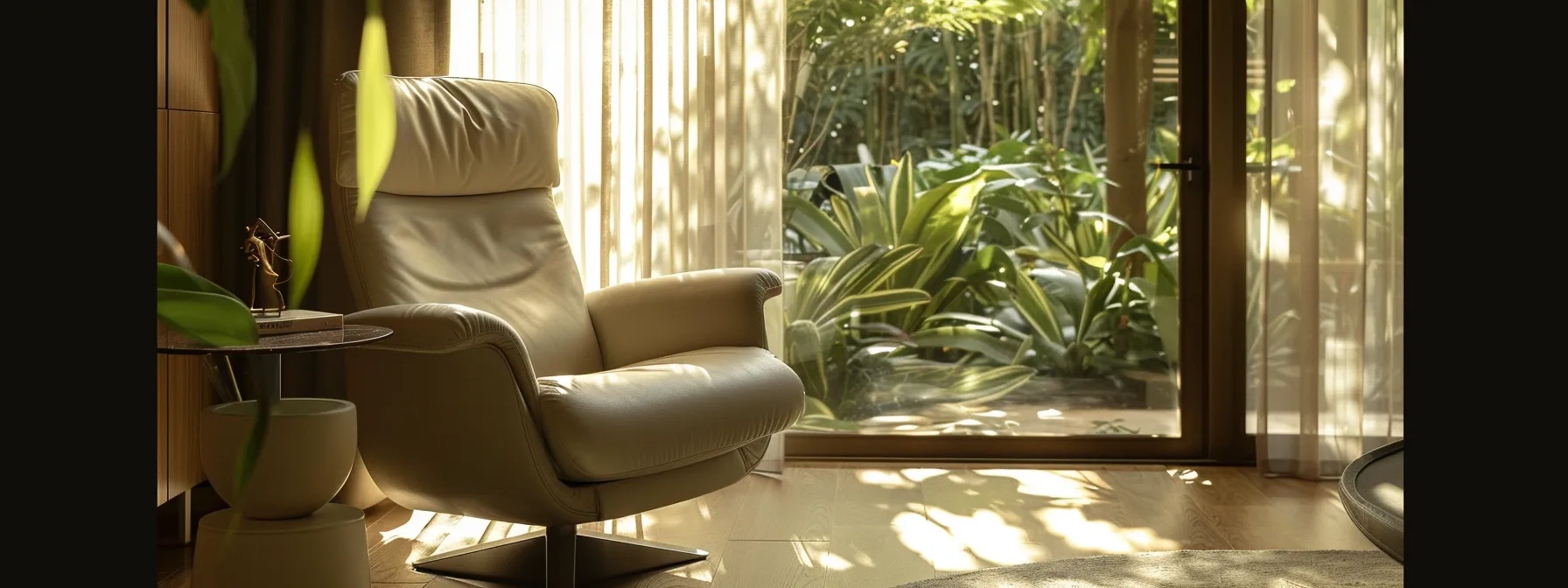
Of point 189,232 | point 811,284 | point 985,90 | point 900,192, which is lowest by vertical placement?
point 811,284

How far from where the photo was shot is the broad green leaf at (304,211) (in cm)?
24

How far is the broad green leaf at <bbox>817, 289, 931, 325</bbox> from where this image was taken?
3.71 metres

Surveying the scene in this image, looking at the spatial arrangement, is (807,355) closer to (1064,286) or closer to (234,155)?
(1064,286)

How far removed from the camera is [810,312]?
3.72m

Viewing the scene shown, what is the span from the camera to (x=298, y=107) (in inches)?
124

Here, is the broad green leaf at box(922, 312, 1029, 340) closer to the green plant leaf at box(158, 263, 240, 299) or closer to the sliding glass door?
the sliding glass door

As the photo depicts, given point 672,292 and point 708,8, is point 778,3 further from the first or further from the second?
point 672,292

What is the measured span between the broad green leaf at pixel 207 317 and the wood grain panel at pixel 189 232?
257cm

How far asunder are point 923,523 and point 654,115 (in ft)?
4.17

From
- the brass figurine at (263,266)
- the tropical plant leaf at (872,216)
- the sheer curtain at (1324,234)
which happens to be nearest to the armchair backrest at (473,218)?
the brass figurine at (263,266)

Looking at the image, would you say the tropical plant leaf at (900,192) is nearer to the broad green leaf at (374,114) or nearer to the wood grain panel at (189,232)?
the wood grain panel at (189,232)

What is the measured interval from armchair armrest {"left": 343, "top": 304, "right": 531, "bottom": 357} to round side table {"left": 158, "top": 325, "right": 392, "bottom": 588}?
0.11ft

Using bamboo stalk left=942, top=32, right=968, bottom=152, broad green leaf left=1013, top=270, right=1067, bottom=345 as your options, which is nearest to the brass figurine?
bamboo stalk left=942, top=32, right=968, bottom=152

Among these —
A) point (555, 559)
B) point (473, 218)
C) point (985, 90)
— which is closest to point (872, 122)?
point (985, 90)
